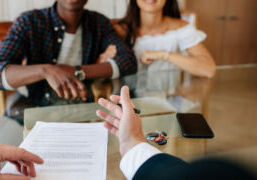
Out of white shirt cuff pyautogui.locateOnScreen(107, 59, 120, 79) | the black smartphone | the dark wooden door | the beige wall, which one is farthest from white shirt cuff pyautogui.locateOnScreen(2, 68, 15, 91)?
the dark wooden door

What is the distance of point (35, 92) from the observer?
965 mm

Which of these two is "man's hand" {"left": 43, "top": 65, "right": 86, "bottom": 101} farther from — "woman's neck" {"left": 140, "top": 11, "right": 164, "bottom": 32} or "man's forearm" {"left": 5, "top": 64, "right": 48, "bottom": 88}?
"woman's neck" {"left": 140, "top": 11, "right": 164, "bottom": 32}

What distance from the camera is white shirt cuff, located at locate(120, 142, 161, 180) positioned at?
40 cm

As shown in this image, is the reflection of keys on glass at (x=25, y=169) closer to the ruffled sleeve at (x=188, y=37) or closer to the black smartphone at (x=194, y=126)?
the black smartphone at (x=194, y=126)

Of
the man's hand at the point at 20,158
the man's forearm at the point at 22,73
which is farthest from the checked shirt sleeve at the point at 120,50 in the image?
the man's hand at the point at 20,158

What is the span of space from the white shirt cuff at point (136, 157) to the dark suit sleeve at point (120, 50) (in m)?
0.69

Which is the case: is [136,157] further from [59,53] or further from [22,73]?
[59,53]

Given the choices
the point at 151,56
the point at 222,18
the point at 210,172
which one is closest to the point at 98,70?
the point at 151,56

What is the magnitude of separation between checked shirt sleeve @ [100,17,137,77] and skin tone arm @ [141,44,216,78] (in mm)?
99

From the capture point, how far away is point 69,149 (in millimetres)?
540

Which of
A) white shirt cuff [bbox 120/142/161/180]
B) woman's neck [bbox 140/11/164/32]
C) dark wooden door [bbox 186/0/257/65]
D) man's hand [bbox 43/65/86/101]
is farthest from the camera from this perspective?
dark wooden door [bbox 186/0/257/65]

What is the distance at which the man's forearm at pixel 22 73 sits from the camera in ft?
3.04

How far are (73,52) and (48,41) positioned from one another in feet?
0.41

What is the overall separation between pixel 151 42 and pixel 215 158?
106cm
